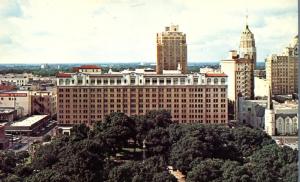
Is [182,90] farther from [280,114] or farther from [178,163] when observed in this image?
[178,163]

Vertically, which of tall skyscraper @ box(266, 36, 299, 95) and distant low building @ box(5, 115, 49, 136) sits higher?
tall skyscraper @ box(266, 36, 299, 95)

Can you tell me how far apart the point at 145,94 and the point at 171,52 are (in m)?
1.33

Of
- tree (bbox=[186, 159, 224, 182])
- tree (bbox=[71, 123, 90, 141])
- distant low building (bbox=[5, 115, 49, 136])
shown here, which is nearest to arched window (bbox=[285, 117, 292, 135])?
tree (bbox=[71, 123, 90, 141])

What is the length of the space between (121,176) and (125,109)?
3463 millimetres

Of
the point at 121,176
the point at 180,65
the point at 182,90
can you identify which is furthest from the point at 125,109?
the point at 121,176

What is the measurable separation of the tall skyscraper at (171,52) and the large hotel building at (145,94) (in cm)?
60

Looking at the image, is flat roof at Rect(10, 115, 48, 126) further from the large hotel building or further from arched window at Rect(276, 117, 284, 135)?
arched window at Rect(276, 117, 284, 135)

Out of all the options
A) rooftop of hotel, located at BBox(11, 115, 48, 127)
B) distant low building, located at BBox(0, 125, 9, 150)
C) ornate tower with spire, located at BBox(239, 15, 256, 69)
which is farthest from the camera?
ornate tower with spire, located at BBox(239, 15, 256, 69)

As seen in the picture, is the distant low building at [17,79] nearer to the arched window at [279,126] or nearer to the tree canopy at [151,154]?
the tree canopy at [151,154]

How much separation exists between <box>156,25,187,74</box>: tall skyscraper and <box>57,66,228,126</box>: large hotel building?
23.8 inches

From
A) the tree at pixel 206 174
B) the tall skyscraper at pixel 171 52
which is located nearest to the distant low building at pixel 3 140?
the tree at pixel 206 174

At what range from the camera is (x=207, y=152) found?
415 centimetres

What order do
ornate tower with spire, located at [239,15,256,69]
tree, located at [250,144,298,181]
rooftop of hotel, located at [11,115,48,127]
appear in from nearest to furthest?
tree, located at [250,144,298,181] → rooftop of hotel, located at [11,115,48,127] → ornate tower with spire, located at [239,15,256,69]

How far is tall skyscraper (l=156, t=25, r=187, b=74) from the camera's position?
281 inches
